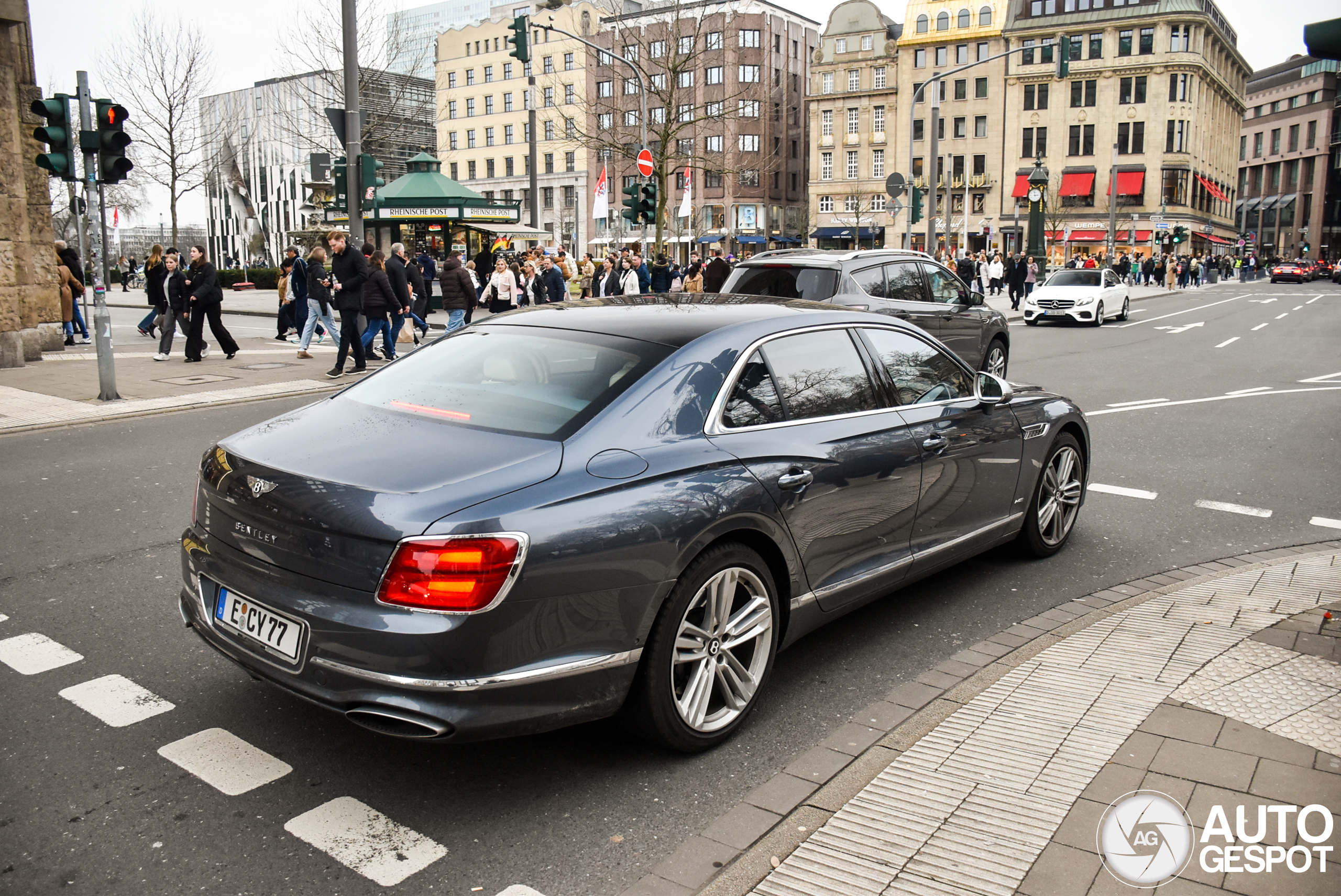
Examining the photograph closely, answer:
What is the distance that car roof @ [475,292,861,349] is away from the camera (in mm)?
4094

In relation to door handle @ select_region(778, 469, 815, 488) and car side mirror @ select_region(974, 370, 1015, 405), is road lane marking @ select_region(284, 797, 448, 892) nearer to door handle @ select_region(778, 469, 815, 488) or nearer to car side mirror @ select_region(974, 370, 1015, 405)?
door handle @ select_region(778, 469, 815, 488)

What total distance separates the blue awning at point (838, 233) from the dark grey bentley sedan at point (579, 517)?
8372 centimetres

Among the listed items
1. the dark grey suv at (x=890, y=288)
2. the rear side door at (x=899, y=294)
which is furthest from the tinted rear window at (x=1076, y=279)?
the rear side door at (x=899, y=294)

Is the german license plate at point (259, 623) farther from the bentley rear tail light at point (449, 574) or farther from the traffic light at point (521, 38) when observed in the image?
the traffic light at point (521, 38)

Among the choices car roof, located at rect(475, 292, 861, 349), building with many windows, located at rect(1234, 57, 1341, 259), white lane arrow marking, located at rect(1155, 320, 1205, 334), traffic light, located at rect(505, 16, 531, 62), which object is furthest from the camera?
building with many windows, located at rect(1234, 57, 1341, 259)

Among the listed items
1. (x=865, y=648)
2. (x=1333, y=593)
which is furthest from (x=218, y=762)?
(x=1333, y=593)

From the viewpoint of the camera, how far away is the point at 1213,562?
240 inches

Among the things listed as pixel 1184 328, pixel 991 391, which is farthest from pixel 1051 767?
pixel 1184 328

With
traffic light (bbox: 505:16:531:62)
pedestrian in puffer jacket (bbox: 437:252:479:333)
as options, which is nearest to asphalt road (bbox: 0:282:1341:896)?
pedestrian in puffer jacket (bbox: 437:252:479:333)

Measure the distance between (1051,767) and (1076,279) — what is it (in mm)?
27567

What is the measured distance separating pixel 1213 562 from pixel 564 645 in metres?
4.49

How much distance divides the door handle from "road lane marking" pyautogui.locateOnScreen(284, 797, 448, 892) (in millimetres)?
1679

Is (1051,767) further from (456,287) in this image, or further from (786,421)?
(456,287)

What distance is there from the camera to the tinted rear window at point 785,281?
11023 millimetres
